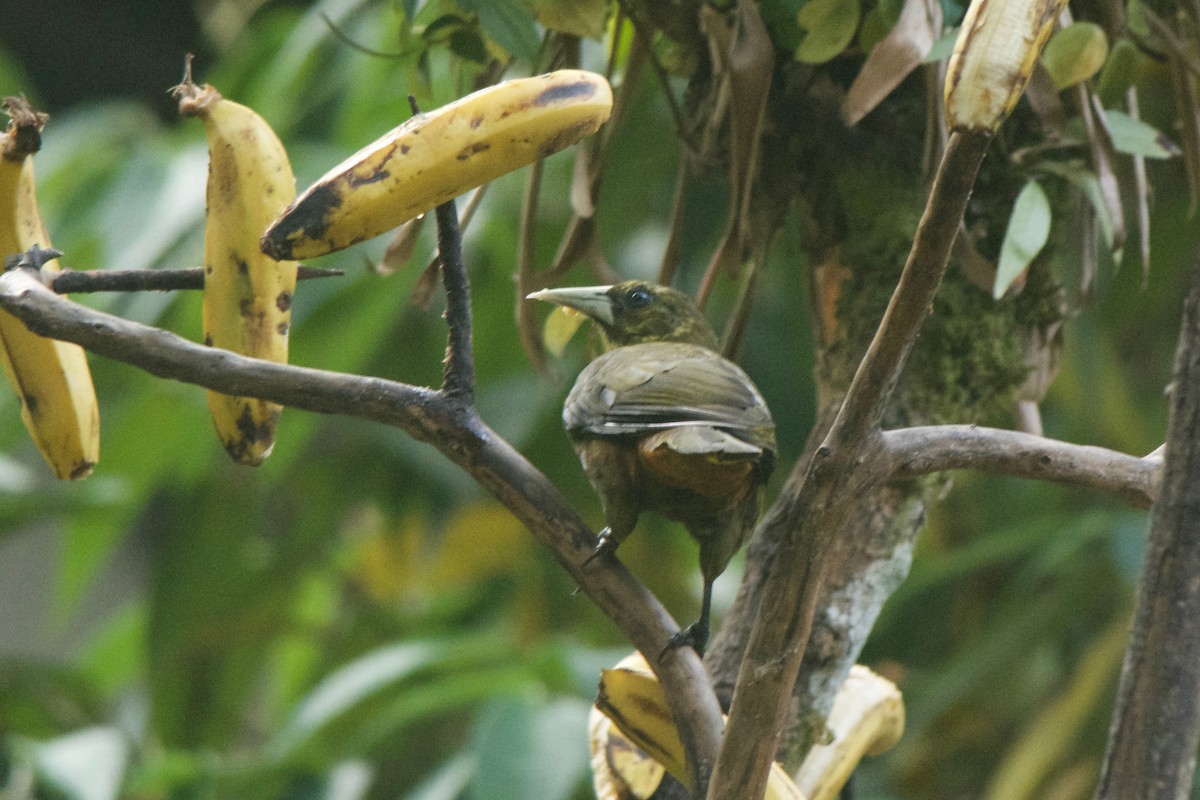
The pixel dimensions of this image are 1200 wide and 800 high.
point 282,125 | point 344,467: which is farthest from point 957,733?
point 282,125

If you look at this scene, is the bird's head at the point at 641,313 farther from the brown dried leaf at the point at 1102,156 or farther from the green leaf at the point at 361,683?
the green leaf at the point at 361,683

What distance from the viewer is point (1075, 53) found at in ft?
3.15

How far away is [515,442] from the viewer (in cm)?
216

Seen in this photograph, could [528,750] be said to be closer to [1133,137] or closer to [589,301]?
[589,301]

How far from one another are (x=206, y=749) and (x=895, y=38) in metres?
2.16

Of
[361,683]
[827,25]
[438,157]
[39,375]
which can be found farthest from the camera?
[361,683]

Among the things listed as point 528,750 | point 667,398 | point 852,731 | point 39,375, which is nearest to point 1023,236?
point 667,398

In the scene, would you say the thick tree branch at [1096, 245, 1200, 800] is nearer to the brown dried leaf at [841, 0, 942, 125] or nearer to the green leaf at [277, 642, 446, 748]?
the brown dried leaf at [841, 0, 942, 125]

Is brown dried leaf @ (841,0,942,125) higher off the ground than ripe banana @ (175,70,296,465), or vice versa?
ripe banana @ (175,70,296,465)

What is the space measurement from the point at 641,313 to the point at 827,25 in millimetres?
369

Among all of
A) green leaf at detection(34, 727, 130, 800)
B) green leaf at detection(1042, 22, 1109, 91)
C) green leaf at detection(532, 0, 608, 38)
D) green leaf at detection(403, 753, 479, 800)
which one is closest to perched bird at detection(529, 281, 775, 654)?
green leaf at detection(532, 0, 608, 38)

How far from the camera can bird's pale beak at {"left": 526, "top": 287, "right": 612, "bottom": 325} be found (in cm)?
116

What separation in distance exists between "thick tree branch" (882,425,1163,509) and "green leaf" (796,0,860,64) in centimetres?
30

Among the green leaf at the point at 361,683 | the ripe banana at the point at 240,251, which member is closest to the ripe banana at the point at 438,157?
the ripe banana at the point at 240,251
